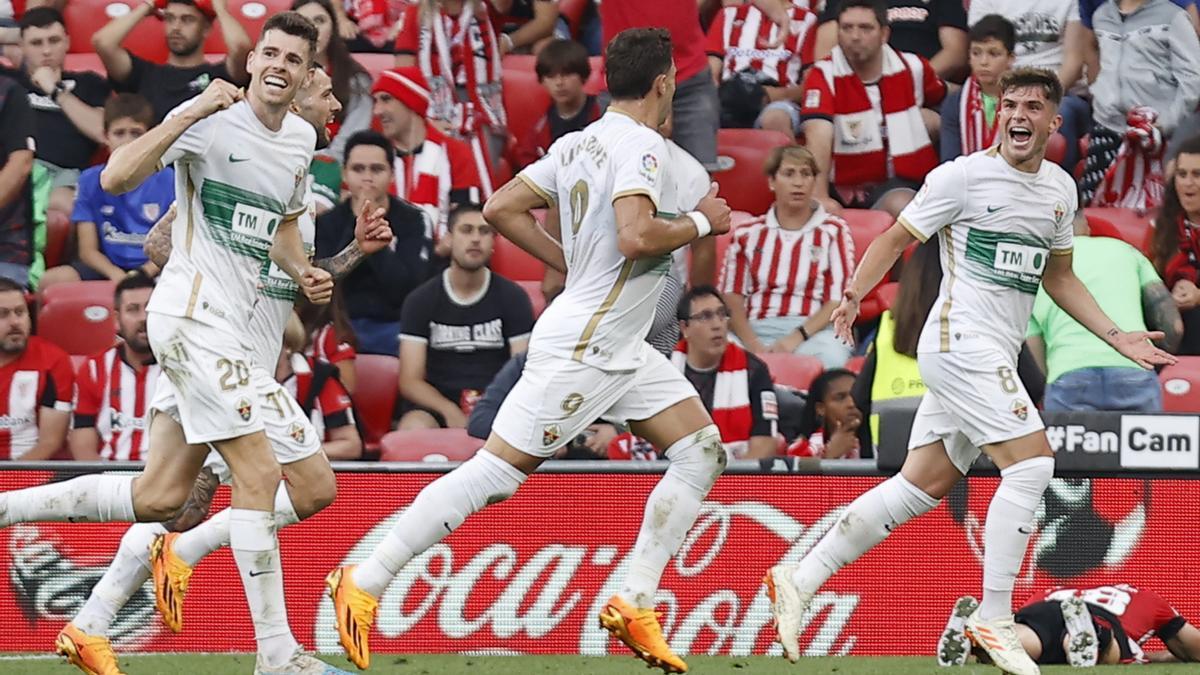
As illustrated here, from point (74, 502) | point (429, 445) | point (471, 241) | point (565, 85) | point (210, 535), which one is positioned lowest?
point (429, 445)

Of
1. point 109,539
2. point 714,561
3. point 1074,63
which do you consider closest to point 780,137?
point 1074,63

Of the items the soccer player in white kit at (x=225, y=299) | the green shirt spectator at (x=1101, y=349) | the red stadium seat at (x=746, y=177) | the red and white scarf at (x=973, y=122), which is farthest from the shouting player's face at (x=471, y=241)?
the soccer player in white kit at (x=225, y=299)

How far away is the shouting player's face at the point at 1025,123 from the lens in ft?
22.5

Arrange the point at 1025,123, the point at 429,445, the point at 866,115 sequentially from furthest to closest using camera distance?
the point at 866,115 < the point at 429,445 < the point at 1025,123

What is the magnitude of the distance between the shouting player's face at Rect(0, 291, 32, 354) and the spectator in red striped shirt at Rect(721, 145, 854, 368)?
11.9 feet

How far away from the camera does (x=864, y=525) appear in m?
6.99

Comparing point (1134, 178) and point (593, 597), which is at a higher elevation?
point (1134, 178)

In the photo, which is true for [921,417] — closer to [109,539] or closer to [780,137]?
[109,539]

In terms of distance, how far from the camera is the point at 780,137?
38.1 feet

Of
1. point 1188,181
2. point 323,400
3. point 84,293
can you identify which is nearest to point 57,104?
point 84,293

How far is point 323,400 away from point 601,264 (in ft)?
10.3

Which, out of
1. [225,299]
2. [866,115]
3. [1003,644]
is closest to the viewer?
[225,299]

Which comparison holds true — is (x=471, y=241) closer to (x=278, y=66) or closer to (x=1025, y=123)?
(x=278, y=66)

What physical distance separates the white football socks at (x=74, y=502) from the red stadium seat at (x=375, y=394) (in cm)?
358
